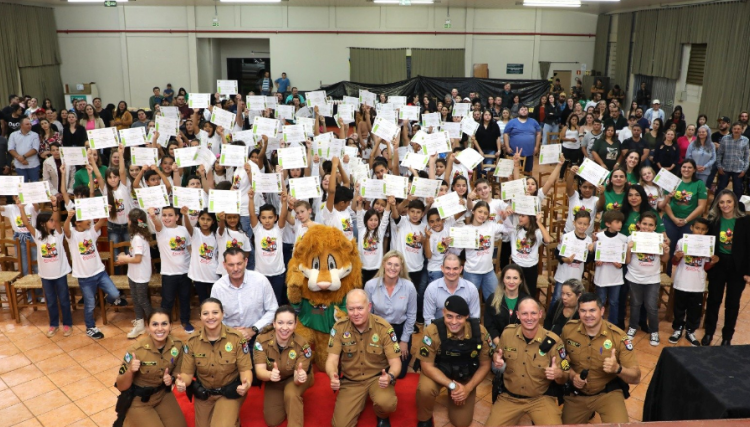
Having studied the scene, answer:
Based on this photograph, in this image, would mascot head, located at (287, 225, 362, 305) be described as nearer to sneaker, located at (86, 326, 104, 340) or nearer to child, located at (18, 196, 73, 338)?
sneaker, located at (86, 326, 104, 340)

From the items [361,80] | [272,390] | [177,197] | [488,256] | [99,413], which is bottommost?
[99,413]

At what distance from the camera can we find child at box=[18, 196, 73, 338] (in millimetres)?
5492

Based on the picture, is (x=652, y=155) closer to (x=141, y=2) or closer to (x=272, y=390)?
(x=272, y=390)

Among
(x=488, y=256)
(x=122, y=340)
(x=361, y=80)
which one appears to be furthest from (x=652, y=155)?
(x=361, y=80)

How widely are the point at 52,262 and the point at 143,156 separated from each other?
4.87 ft

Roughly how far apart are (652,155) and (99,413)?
25.2ft

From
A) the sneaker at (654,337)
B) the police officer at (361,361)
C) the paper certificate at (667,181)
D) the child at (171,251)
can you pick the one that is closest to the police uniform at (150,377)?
the police officer at (361,361)

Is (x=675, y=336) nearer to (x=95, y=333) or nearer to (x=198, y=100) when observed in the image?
(x=95, y=333)

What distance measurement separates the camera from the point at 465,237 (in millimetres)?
5289

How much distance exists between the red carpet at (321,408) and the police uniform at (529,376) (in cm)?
75

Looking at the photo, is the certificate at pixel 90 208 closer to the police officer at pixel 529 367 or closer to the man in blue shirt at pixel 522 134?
the police officer at pixel 529 367

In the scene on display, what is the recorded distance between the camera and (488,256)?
214 inches

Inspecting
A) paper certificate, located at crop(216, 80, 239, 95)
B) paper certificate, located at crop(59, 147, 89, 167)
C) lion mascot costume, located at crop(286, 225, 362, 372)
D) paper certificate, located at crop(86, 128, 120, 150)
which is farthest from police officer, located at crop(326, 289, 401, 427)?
paper certificate, located at crop(216, 80, 239, 95)

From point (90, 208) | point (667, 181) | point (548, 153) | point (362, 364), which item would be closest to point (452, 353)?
point (362, 364)
